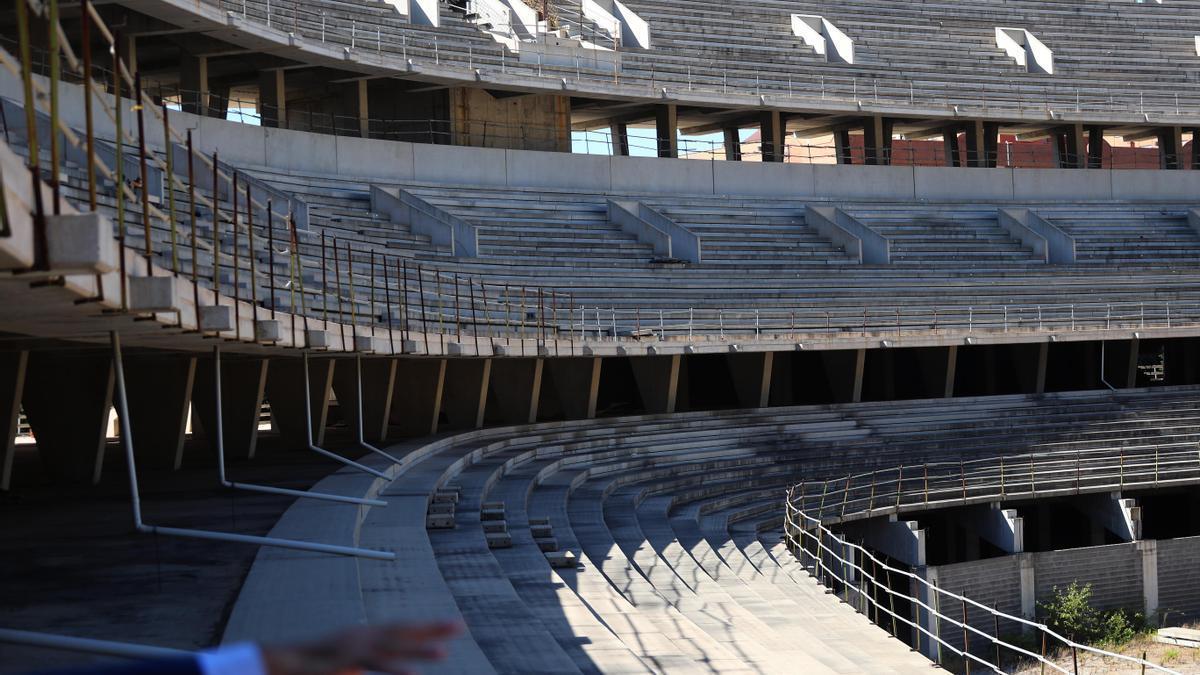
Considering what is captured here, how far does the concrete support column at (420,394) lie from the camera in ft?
62.9

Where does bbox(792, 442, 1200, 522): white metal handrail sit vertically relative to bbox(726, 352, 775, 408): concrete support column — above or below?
below

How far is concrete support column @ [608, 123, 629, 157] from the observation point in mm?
37625

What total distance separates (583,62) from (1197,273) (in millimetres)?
16029

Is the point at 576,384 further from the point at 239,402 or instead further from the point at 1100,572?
the point at 1100,572

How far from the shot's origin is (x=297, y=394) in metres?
16.9

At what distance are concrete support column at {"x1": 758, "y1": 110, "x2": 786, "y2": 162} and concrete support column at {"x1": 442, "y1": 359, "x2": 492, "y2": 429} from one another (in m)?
17.4

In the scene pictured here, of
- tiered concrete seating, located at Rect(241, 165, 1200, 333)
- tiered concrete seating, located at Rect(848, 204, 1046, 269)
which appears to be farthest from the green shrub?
tiered concrete seating, located at Rect(848, 204, 1046, 269)

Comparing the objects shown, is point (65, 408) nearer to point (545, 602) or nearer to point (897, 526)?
point (545, 602)

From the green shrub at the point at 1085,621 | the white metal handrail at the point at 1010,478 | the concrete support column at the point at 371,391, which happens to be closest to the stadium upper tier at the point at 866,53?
the concrete support column at the point at 371,391

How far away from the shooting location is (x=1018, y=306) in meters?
29.0

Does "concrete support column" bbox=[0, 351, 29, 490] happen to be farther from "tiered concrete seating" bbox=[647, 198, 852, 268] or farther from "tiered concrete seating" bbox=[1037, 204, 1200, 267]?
"tiered concrete seating" bbox=[1037, 204, 1200, 267]

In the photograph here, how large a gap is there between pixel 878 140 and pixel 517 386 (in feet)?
62.5

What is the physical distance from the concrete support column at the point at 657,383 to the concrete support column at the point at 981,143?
57.8 feet

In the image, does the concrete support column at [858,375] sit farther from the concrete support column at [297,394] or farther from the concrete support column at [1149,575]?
the concrete support column at [297,394]
